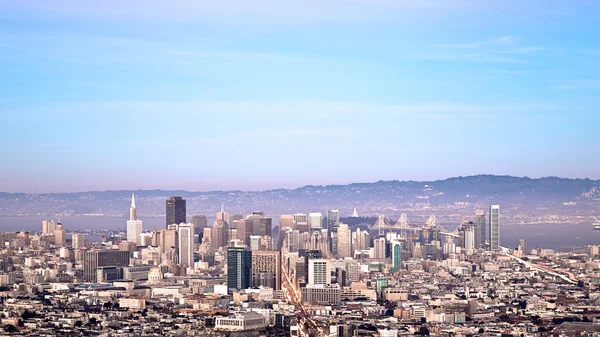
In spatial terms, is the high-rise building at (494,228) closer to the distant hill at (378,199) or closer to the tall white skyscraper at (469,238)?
the tall white skyscraper at (469,238)

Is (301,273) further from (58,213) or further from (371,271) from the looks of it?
(58,213)

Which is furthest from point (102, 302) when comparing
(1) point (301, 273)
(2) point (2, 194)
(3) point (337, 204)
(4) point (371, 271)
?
(3) point (337, 204)

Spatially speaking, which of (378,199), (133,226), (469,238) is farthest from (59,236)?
(378,199)

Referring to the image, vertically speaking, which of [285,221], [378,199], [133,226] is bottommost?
[133,226]

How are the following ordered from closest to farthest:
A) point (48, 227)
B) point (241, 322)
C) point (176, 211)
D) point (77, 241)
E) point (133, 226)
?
point (241, 322)
point (77, 241)
point (48, 227)
point (176, 211)
point (133, 226)

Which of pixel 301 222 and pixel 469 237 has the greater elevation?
pixel 301 222

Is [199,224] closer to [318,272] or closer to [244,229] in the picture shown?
[244,229]

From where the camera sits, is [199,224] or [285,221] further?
[285,221]
